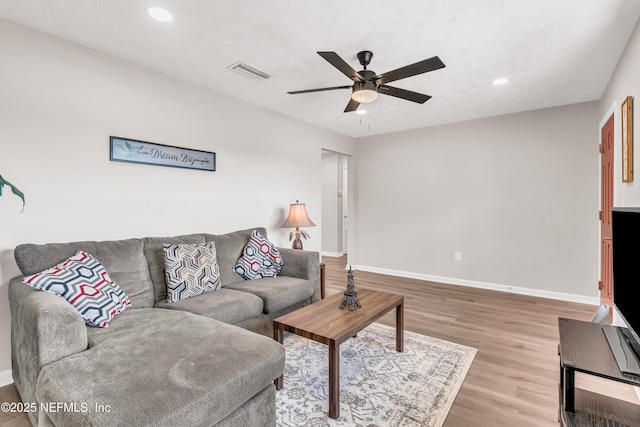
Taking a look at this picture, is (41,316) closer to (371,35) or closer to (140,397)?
(140,397)

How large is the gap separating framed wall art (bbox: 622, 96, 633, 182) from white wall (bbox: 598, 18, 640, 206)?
0.06 meters

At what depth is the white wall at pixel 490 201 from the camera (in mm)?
3744

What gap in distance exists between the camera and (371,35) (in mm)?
2229

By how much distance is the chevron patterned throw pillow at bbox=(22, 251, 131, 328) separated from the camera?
1.77 m

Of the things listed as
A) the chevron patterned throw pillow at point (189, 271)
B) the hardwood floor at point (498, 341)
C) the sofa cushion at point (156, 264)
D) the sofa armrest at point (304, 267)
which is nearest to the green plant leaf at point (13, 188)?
the sofa cushion at point (156, 264)

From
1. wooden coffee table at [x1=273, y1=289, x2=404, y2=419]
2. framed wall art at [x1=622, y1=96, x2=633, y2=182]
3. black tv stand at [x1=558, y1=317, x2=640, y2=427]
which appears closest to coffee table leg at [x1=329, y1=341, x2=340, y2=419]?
wooden coffee table at [x1=273, y1=289, x2=404, y2=419]

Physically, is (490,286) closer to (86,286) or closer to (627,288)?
(627,288)

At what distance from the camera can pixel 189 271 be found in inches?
98.2

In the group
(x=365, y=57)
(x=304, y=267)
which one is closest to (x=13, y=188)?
(x=304, y=267)

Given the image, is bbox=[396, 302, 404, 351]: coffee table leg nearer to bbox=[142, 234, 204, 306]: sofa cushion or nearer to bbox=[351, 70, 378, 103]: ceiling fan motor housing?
bbox=[351, 70, 378, 103]: ceiling fan motor housing

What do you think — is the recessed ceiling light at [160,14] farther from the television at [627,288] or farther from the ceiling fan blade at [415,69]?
the television at [627,288]

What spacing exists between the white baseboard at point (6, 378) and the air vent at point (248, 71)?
9.27 feet

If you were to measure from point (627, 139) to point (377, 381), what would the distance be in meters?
2.53

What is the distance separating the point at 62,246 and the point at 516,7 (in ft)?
11.2
